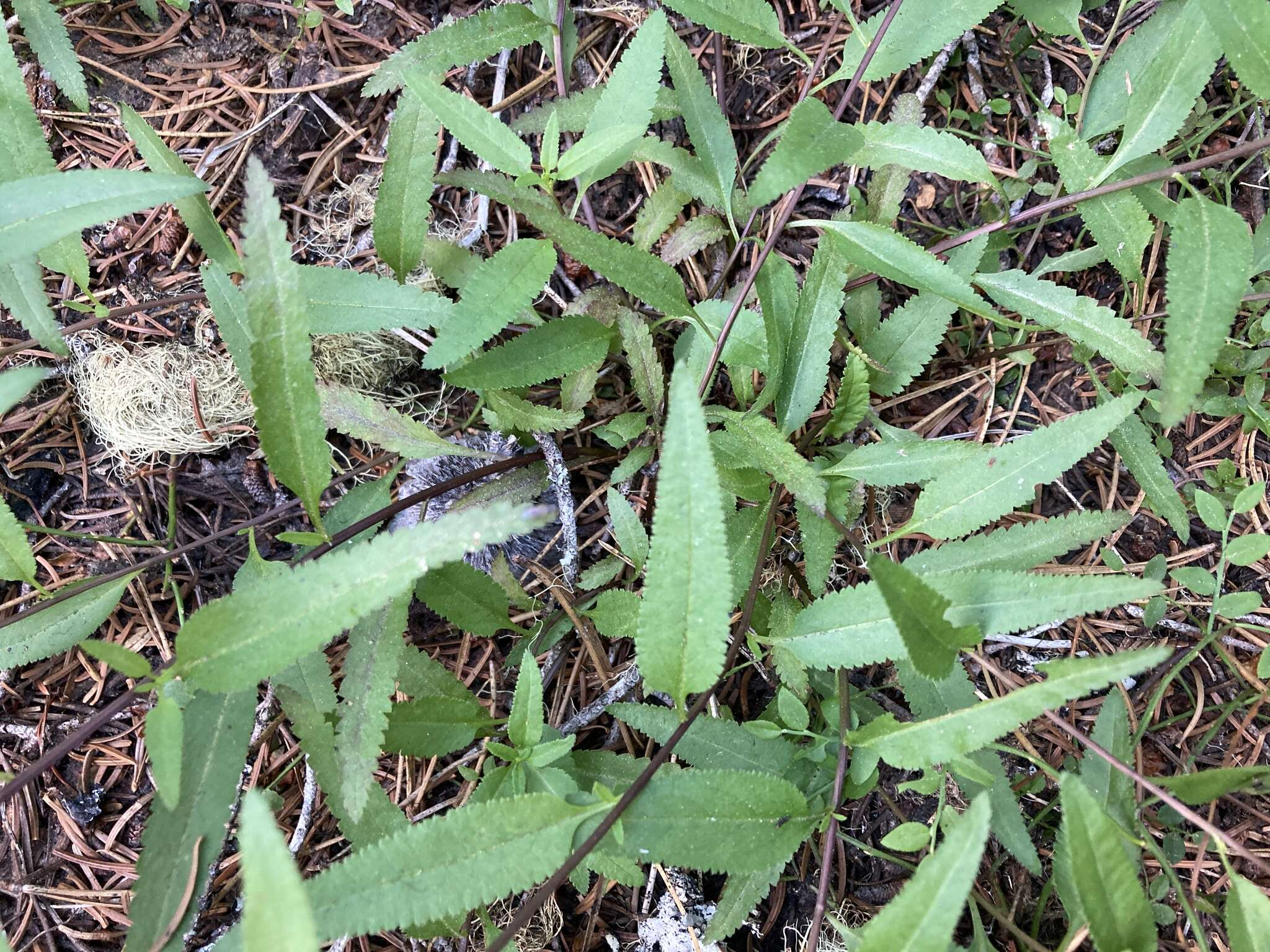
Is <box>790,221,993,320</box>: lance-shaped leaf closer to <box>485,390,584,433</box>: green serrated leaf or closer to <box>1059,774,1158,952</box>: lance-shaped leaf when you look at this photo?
<box>485,390,584,433</box>: green serrated leaf

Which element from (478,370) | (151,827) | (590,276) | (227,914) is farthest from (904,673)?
(227,914)

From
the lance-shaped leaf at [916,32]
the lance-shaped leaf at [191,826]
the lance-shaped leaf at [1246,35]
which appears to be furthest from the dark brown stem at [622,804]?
the lance-shaped leaf at [1246,35]

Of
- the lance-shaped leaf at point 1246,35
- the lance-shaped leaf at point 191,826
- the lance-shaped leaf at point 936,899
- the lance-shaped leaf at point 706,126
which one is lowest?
the lance-shaped leaf at point 191,826

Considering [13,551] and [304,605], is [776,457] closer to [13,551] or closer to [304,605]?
[304,605]

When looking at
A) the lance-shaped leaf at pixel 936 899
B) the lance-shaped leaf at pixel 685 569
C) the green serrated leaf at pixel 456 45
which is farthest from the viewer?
the green serrated leaf at pixel 456 45

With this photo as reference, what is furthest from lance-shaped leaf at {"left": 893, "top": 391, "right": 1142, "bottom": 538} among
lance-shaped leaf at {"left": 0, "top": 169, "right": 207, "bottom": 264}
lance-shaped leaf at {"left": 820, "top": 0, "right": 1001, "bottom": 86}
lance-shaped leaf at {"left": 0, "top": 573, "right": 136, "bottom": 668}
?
lance-shaped leaf at {"left": 0, "top": 573, "right": 136, "bottom": 668}

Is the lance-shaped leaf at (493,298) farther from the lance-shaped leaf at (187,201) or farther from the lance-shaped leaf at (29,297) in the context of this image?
the lance-shaped leaf at (29,297)
